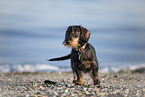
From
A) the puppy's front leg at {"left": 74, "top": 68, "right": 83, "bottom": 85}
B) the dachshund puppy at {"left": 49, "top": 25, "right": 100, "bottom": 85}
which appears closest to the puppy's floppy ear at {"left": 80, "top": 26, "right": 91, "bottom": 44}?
the dachshund puppy at {"left": 49, "top": 25, "right": 100, "bottom": 85}

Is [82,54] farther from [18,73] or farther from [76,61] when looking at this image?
[18,73]

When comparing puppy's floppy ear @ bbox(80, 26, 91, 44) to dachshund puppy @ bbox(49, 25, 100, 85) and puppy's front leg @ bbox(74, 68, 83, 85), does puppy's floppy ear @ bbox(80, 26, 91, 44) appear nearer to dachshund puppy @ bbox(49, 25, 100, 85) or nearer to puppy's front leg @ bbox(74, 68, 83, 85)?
dachshund puppy @ bbox(49, 25, 100, 85)

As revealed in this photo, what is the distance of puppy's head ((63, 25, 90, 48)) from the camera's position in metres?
7.43

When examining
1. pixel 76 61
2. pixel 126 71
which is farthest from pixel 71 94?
pixel 126 71

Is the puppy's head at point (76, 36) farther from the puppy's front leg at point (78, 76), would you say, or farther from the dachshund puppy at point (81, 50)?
A: the puppy's front leg at point (78, 76)

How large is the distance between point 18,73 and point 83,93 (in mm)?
11200

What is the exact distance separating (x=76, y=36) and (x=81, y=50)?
51 centimetres

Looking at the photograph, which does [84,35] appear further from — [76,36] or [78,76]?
[78,76]

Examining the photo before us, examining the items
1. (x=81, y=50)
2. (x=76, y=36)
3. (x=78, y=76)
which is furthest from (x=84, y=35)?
(x=78, y=76)

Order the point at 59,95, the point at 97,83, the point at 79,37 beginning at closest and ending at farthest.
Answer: the point at 59,95 → the point at 79,37 → the point at 97,83

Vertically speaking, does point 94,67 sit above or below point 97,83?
above

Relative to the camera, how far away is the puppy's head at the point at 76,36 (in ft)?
24.4

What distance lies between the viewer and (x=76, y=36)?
24.6ft

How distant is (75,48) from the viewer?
7656 millimetres
